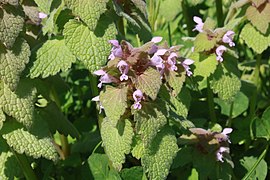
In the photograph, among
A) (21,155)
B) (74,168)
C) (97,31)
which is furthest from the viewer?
(74,168)

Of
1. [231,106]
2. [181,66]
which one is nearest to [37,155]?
[181,66]

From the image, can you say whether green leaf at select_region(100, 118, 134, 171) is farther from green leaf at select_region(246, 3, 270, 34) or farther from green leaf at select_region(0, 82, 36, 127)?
green leaf at select_region(246, 3, 270, 34)

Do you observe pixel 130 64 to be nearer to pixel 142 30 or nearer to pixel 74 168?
pixel 142 30

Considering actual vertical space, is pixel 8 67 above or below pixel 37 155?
above

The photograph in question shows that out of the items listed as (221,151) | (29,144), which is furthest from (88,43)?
(221,151)

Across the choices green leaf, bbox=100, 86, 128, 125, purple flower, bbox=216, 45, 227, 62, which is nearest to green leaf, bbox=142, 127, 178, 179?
green leaf, bbox=100, 86, 128, 125

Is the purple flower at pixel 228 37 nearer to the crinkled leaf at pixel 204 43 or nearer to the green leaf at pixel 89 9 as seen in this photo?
the crinkled leaf at pixel 204 43

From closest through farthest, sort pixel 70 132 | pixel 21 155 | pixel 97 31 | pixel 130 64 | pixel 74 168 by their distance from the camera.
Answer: pixel 130 64
pixel 97 31
pixel 21 155
pixel 70 132
pixel 74 168
